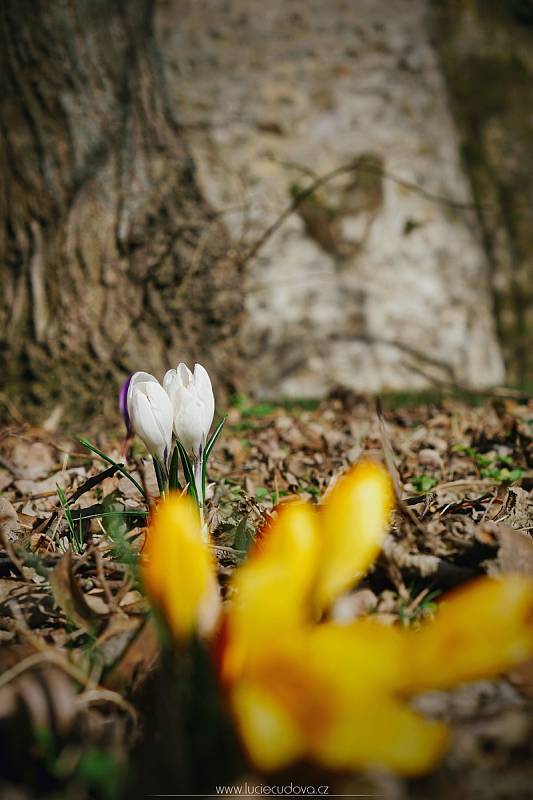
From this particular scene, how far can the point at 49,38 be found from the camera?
9.53ft

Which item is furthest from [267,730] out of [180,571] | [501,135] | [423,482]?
[501,135]

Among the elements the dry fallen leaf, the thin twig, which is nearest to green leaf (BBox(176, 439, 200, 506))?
the dry fallen leaf

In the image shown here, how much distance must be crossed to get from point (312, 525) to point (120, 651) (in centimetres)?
33

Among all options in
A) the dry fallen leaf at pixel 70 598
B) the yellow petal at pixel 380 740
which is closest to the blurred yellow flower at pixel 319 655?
the yellow petal at pixel 380 740

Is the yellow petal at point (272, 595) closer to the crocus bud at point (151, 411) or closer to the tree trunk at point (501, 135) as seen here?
the crocus bud at point (151, 411)

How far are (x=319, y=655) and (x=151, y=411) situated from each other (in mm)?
638

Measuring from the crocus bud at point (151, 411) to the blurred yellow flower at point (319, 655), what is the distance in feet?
1.55

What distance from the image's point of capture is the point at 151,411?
1.04 m

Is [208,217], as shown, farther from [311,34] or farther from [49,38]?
[311,34]

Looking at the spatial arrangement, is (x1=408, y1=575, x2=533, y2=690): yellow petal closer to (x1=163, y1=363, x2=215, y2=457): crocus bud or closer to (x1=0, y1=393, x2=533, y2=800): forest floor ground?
(x1=0, y1=393, x2=533, y2=800): forest floor ground

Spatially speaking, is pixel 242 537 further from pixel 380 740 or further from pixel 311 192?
pixel 311 192

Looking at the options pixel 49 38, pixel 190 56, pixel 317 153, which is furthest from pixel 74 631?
pixel 190 56

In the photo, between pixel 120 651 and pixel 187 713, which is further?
pixel 120 651

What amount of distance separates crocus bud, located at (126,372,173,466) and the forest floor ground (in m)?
0.07
